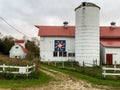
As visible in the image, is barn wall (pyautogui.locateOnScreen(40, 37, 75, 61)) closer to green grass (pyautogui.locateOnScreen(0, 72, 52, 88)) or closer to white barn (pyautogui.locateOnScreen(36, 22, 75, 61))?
white barn (pyautogui.locateOnScreen(36, 22, 75, 61))

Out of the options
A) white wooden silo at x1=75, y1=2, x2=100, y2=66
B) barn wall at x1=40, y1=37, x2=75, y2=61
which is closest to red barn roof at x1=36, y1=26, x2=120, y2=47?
barn wall at x1=40, y1=37, x2=75, y2=61

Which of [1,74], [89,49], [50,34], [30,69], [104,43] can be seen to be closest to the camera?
[1,74]

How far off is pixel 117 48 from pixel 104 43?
2.63 m

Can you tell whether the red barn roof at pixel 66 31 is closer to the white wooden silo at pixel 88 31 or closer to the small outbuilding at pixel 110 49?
the small outbuilding at pixel 110 49

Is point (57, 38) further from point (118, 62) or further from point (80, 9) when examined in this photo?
point (118, 62)

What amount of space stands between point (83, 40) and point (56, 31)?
8926mm

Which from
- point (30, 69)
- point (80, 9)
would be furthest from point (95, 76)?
point (80, 9)

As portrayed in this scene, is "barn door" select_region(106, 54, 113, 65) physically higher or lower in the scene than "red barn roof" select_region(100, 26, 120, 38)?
lower

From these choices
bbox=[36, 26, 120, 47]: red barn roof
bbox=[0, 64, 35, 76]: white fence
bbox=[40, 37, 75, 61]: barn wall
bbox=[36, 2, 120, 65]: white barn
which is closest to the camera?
bbox=[0, 64, 35, 76]: white fence

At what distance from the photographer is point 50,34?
41.8 m

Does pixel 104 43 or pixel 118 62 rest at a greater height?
pixel 104 43

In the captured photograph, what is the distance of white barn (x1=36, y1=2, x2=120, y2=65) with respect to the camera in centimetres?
3506

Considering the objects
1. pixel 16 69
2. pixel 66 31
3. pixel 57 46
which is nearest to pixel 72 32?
pixel 66 31

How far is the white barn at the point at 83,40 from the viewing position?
115 ft
